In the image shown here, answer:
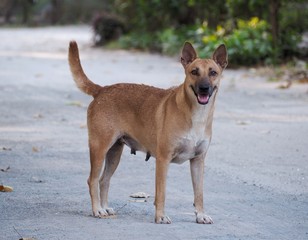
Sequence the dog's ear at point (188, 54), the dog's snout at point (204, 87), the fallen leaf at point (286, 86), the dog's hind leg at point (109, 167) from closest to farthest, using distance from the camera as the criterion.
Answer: the dog's snout at point (204, 87) → the dog's ear at point (188, 54) → the dog's hind leg at point (109, 167) → the fallen leaf at point (286, 86)

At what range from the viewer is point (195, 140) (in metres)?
6.68

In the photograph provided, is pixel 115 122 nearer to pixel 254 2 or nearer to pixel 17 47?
pixel 254 2

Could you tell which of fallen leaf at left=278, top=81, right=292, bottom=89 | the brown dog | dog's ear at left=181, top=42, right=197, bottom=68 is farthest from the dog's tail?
fallen leaf at left=278, top=81, right=292, bottom=89

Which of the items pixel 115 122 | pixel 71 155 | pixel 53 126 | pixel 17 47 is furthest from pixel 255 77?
pixel 17 47

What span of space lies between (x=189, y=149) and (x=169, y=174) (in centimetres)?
236

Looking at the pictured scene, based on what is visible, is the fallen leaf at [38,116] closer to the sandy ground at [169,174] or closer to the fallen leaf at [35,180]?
the sandy ground at [169,174]

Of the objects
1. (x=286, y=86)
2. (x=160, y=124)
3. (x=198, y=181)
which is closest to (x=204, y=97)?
(x=160, y=124)

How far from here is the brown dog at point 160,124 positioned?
22.0 feet

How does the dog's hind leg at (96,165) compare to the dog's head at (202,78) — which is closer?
the dog's head at (202,78)

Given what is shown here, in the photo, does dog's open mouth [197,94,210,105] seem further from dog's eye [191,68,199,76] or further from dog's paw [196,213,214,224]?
dog's paw [196,213,214,224]

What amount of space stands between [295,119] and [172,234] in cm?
684

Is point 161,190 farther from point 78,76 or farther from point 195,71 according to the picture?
point 78,76

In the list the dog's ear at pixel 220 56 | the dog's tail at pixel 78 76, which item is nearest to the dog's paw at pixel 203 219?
the dog's ear at pixel 220 56

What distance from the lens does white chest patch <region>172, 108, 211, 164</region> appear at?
6.69m
